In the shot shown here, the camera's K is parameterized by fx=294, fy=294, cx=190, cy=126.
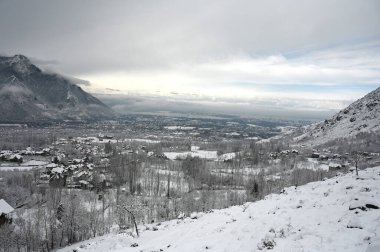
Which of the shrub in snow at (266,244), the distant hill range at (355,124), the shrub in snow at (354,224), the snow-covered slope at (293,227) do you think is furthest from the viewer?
the distant hill range at (355,124)

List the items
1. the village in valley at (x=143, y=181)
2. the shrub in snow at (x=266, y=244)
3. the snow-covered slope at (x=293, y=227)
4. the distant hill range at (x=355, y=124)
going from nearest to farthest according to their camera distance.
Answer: the snow-covered slope at (x=293, y=227) < the shrub in snow at (x=266, y=244) < the village in valley at (x=143, y=181) < the distant hill range at (x=355, y=124)

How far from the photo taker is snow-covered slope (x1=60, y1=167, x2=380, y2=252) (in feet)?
48.1

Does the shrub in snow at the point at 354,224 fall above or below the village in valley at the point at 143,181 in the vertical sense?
above

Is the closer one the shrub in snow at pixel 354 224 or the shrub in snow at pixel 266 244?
the shrub in snow at pixel 354 224

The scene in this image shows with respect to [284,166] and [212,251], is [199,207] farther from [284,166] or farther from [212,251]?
[284,166]

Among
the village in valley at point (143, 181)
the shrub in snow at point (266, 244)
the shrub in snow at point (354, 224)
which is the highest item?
the shrub in snow at point (354, 224)

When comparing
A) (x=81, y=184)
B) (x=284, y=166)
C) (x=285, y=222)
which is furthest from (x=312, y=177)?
(x=285, y=222)

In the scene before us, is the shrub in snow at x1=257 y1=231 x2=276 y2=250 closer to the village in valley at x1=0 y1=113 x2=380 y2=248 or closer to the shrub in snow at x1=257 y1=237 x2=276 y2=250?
the shrub in snow at x1=257 y1=237 x2=276 y2=250

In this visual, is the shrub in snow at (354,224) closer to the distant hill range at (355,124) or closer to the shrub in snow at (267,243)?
the shrub in snow at (267,243)

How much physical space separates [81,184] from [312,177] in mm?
67225

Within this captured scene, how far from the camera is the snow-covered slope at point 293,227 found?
14.7m

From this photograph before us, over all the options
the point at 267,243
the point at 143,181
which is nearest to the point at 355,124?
the point at 143,181

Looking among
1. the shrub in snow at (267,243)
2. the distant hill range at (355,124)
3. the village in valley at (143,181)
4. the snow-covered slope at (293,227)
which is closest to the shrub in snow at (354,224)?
the snow-covered slope at (293,227)

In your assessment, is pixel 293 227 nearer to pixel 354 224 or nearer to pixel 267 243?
pixel 267 243
